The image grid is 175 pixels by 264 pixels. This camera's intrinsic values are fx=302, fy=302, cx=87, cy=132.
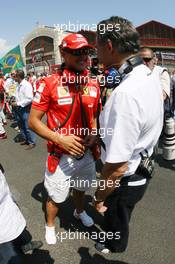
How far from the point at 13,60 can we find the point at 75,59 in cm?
1029

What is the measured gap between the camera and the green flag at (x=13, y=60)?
1198cm

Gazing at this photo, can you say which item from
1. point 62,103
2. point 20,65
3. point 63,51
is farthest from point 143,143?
point 20,65

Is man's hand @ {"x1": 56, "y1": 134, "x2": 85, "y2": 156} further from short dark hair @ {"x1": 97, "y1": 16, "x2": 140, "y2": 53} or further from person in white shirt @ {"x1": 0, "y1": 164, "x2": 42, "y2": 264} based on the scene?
short dark hair @ {"x1": 97, "y1": 16, "x2": 140, "y2": 53}

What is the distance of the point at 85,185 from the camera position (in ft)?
10.1

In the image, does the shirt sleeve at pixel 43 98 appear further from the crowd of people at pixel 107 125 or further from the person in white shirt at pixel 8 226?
the person in white shirt at pixel 8 226

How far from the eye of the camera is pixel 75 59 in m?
2.61

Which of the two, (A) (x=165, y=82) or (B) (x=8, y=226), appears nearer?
(B) (x=8, y=226)

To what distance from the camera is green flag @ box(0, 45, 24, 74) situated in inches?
472

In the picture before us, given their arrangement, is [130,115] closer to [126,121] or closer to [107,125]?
[126,121]

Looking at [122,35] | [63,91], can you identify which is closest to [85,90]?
[63,91]

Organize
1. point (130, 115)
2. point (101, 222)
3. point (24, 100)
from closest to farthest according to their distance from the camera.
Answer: point (130, 115)
point (101, 222)
point (24, 100)

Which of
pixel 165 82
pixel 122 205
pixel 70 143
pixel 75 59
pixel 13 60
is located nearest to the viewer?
pixel 122 205

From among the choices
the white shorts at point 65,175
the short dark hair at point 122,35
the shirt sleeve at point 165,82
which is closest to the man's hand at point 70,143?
the white shorts at point 65,175

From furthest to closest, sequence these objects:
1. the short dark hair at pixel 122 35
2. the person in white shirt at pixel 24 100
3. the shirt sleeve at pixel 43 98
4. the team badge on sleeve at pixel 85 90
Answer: the person in white shirt at pixel 24 100 < the team badge on sleeve at pixel 85 90 < the shirt sleeve at pixel 43 98 < the short dark hair at pixel 122 35
